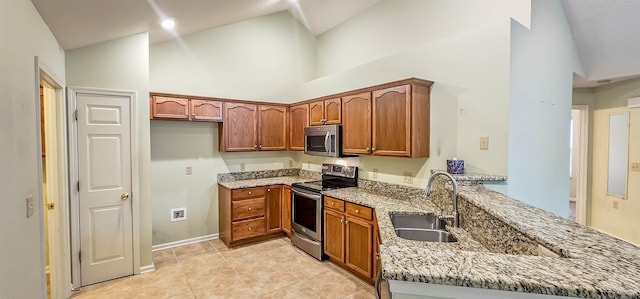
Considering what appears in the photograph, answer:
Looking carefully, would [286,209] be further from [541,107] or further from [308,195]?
[541,107]

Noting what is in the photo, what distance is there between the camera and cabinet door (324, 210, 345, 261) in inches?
132

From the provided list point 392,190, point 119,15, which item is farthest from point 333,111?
point 119,15

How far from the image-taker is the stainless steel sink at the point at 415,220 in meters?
2.47

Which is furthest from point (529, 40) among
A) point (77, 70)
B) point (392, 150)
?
point (77, 70)

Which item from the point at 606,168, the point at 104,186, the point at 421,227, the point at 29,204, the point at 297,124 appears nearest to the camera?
the point at 29,204

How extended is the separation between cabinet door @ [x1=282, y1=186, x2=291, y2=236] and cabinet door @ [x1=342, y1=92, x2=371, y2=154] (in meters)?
1.21

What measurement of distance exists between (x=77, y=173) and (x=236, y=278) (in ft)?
6.43

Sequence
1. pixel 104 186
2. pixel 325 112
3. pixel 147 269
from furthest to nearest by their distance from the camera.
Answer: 1. pixel 325 112
2. pixel 147 269
3. pixel 104 186

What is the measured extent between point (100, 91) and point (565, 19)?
5207 millimetres

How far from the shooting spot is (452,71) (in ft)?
9.62

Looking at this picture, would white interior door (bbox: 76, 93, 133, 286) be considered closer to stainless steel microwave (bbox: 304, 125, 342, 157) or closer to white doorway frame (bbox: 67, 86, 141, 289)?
white doorway frame (bbox: 67, 86, 141, 289)

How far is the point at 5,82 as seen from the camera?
4.46 feet

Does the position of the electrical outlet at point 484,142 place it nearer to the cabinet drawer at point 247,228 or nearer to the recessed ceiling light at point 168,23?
the cabinet drawer at point 247,228

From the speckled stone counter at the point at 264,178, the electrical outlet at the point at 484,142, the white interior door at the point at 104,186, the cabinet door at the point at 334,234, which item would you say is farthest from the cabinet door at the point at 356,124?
the white interior door at the point at 104,186
